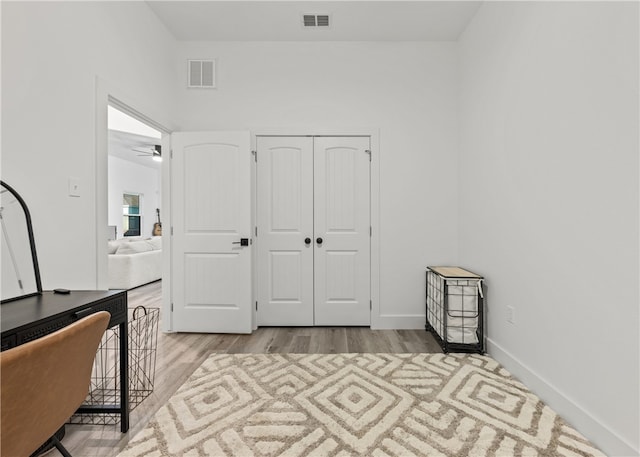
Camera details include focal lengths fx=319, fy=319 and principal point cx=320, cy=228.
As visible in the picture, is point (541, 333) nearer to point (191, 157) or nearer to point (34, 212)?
point (34, 212)

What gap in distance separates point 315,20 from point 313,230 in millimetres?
1966

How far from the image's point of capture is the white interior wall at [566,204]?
1436mm

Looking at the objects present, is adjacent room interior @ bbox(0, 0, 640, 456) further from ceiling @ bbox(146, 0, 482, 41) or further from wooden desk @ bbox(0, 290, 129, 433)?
wooden desk @ bbox(0, 290, 129, 433)

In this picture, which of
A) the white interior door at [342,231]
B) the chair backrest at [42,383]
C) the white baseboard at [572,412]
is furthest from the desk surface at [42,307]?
the white baseboard at [572,412]

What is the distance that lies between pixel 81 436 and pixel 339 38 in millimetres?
3651

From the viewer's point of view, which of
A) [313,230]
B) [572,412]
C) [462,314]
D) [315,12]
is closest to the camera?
[572,412]

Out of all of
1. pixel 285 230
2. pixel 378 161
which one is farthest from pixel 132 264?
pixel 378 161

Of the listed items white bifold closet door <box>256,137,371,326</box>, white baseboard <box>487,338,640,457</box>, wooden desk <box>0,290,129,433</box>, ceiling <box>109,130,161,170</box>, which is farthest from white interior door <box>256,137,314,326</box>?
ceiling <box>109,130,161,170</box>

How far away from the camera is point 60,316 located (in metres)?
1.32

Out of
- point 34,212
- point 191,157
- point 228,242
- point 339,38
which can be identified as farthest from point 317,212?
point 34,212

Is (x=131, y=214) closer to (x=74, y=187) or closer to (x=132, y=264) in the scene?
(x=132, y=264)

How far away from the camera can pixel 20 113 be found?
1589 mm

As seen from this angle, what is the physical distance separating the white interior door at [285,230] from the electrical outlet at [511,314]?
1769 millimetres

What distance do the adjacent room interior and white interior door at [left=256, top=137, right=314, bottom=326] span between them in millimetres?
37
